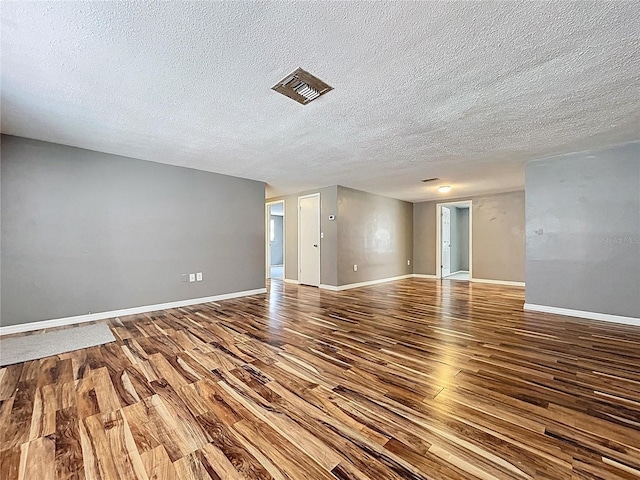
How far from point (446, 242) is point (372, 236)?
106 inches

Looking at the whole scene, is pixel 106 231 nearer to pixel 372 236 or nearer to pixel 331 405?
pixel 331 405

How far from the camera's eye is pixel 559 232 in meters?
3.94

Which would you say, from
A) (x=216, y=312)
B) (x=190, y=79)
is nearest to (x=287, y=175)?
(x=216, y=312)

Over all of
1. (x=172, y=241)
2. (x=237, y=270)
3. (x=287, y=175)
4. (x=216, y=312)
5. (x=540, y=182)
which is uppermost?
(x=287, y=175)

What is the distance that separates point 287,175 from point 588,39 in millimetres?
4002

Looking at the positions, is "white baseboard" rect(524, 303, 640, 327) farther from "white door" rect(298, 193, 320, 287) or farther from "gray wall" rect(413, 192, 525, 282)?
"white door" rect(298, 193, 320, 287)

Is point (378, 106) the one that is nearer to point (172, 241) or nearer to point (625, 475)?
point (625, 475)

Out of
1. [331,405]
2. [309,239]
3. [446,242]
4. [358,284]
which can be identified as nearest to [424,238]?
[446,242]

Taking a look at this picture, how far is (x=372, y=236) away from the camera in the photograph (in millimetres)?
6895

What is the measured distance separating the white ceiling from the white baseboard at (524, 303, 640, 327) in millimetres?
2150

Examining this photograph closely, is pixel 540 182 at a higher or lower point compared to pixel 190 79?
lower

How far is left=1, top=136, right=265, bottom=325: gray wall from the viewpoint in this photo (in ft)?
10.6

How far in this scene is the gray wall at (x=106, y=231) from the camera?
127 inches

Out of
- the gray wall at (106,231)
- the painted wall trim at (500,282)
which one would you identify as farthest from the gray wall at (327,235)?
the painted wall trim at (500,282)
